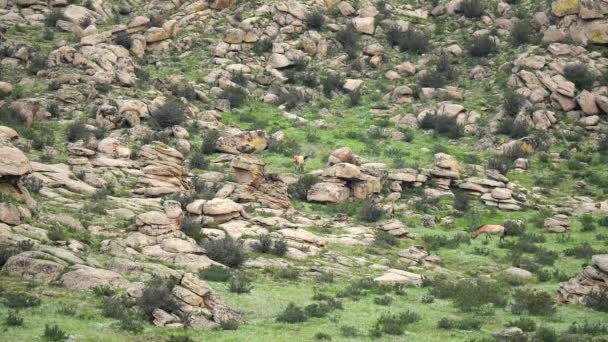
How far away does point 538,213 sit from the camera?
32.9 m

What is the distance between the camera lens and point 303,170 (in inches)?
1427

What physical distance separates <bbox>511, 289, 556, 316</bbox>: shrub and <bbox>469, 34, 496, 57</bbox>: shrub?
103 feet

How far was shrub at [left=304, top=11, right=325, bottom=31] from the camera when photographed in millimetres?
52356

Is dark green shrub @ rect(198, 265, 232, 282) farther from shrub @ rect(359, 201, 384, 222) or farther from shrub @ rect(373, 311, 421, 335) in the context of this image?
shrub @ rect(359, 201, 384, 222)

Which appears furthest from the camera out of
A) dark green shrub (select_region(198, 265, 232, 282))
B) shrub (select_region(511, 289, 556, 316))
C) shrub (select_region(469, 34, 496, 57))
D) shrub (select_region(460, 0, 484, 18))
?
shrub (select_region(460, 0, 484, 18))

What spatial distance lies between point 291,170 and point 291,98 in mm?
11270

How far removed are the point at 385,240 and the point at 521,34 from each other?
27.7 metres

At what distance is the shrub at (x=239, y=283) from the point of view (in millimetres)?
20422

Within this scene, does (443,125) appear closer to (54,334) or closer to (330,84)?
(330,84)

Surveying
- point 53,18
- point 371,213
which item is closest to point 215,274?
point 371,213

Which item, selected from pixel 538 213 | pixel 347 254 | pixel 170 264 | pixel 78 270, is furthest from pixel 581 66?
pixel 78 270

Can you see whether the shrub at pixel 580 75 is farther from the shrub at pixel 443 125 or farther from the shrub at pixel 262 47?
the shrub at pixel 262 47

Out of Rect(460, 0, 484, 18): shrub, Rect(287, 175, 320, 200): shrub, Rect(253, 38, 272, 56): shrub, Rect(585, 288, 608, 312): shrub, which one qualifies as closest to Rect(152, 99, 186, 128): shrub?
Rect(287, 175, 320, 200): shrub

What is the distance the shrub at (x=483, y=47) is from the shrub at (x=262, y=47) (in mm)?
15176
